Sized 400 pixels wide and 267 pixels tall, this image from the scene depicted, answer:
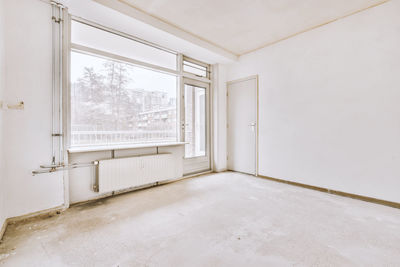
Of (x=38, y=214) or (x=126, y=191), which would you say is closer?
(x=38, y=214)

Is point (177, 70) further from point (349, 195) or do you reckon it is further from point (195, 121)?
point (349, 195)

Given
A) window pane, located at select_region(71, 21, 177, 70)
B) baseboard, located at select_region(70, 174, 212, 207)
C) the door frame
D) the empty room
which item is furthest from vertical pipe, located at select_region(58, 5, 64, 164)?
the door frame

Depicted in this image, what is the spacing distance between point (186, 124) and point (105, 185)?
2045mm

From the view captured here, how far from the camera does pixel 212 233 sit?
75.2 inches

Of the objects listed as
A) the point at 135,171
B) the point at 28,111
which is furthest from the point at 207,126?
the point at 28,111

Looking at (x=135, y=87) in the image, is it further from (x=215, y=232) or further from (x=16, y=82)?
(x=215, y=232)

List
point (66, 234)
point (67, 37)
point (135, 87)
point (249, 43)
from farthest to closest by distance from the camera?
point (249, 43), point (135, 87), point (67, 37), point (66, 234)

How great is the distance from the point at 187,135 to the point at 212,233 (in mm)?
2518

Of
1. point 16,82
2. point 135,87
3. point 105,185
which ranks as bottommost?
point 105,185

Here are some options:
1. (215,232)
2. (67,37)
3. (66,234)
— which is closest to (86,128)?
(67,37)

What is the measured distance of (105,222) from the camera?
84.4 inches

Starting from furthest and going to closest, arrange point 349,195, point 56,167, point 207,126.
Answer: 1. point 207,126
2. point 349,195
3. point 56,167

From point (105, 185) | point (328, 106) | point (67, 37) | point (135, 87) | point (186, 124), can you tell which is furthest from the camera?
point (186, 124)

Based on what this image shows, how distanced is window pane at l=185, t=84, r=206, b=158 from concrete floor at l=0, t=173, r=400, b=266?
5.13 ft
